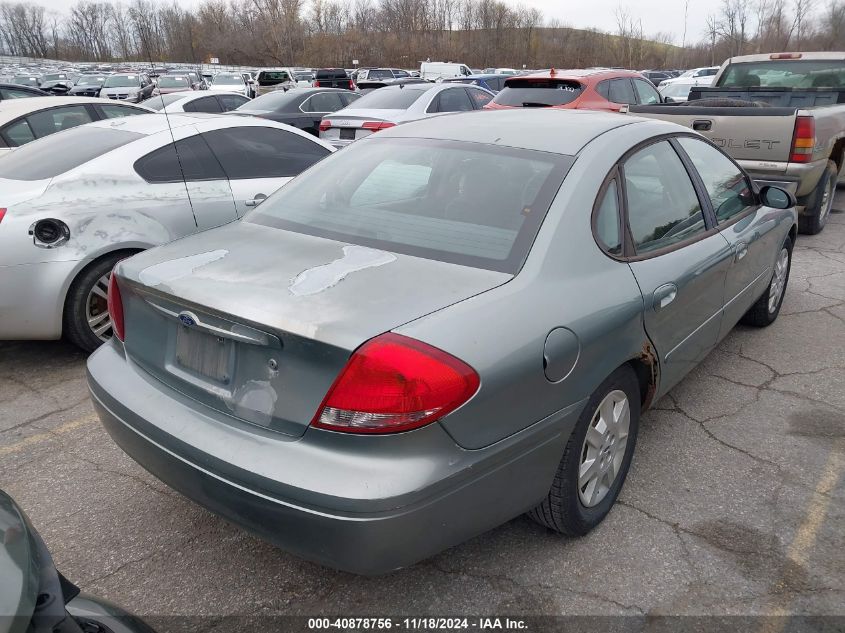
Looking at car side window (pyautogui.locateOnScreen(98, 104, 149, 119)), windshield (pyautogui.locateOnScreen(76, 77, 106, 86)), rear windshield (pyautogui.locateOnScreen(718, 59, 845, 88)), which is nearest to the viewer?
car side window (pyautogui.locateOnScreen(98, 104, 149, 119))

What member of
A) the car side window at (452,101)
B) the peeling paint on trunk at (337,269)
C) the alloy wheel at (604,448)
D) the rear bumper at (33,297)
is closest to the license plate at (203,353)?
the peeling paint on trunk at (337,269)

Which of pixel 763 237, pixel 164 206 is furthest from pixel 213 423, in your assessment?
pixel 763 237

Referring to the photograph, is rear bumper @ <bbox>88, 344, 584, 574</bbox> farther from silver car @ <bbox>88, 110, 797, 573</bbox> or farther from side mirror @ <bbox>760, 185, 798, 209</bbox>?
side mirror @ <bbox>760, 185, 798, 209</bbox>

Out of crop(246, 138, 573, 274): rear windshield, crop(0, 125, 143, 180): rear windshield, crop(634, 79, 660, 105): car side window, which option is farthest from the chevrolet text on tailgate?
crop(0, 125, 143, 180): rear windshield

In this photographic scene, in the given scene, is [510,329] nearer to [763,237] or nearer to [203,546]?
[203,546]

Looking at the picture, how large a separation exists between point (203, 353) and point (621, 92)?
9.52 metres

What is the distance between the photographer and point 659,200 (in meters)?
2.99

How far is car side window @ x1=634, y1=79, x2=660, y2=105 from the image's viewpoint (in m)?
10.6

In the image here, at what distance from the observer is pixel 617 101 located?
9953mm

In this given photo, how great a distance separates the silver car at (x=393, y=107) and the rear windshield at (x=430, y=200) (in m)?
6.20

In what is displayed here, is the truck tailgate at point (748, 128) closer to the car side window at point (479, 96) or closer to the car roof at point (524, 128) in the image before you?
the car roof at point (524, 128)

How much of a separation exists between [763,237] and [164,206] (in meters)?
3.73

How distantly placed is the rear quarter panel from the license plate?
62 centimetres

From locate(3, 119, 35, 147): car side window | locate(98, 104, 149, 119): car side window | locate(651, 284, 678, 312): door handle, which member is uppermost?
locate(98, 104, 149, 119): car side window
